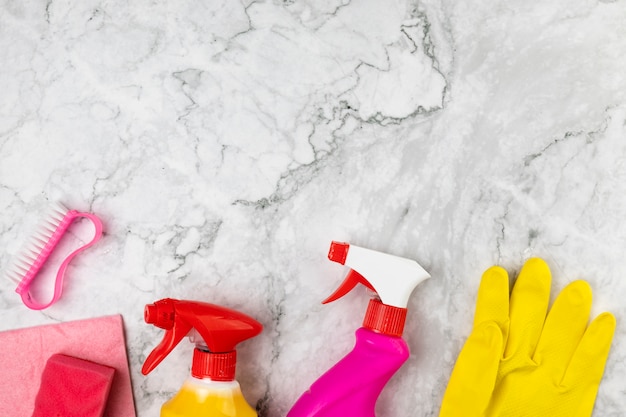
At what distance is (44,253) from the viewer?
43.1 inches

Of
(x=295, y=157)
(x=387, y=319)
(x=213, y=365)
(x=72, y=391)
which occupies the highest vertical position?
(x=295, y=157)

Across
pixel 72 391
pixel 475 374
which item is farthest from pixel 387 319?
pixel 72 391

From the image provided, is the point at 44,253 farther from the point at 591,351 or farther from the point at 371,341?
the point at 591,351

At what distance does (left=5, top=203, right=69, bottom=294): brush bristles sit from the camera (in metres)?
1.10

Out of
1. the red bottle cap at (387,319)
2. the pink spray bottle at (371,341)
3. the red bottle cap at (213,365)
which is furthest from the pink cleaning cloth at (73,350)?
the red bottle cap at (387,319)

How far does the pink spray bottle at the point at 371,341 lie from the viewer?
3.37 feet

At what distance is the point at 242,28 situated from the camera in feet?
3.64

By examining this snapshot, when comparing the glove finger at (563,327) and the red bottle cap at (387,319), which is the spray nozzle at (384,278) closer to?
the red bottle cap at (387,319)

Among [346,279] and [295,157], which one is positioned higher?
[295,157]

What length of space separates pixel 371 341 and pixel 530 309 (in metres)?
0.23

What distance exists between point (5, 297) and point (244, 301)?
1.20 ft

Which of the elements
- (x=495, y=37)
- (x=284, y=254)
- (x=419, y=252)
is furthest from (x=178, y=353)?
(x=495, y=37)

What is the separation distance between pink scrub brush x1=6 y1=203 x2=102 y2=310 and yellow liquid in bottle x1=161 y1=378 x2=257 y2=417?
0.82 feet

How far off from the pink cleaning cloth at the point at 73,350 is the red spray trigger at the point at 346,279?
1.09 feet
